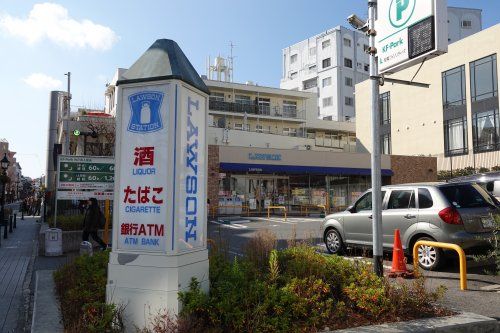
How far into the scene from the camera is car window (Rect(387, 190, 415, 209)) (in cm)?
954

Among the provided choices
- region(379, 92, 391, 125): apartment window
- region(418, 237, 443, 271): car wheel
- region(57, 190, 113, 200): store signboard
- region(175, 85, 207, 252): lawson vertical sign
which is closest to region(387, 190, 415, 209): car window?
region(418, 237, 443, 271): car wheel

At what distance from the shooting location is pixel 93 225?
12508mm

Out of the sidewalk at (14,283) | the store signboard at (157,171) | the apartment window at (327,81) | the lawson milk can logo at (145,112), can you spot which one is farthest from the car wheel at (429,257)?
the apartment window at (327,81)

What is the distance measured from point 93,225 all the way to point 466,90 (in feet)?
114

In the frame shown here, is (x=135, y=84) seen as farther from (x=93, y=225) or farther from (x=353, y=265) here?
(x=93, y=225)

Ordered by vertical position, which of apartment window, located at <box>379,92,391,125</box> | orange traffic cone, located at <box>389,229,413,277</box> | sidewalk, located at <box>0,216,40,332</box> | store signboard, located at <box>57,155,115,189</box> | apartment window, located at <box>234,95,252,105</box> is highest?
apartment window, located at <box>234,95,252,105</box>

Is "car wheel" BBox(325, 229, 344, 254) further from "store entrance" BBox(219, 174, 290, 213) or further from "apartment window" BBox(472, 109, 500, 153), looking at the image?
"apartment window" BBox(472, 109, 500, 153)

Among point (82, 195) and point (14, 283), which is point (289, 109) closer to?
point (82, 195)

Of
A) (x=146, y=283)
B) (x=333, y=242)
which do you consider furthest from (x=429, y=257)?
(x=146, y=283)

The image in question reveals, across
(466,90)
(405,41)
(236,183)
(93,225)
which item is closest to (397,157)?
(466,90)

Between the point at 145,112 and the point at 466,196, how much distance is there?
6948 millimetres

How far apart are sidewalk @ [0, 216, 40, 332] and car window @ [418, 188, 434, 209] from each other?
24.3 ft

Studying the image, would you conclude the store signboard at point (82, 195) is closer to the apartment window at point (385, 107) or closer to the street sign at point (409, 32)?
the street sign at point (409, 32)

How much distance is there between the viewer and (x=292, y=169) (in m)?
32.2
